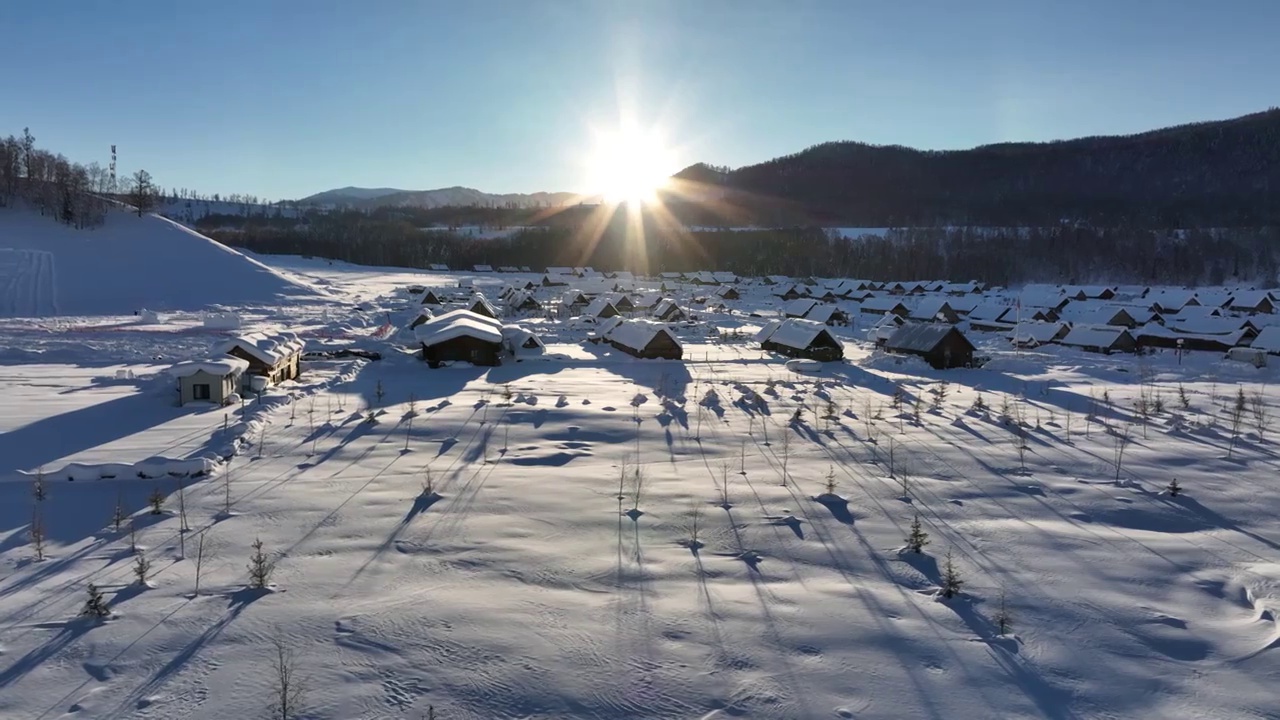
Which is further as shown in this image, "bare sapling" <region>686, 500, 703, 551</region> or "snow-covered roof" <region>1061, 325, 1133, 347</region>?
"snow-covered roof" <region>1061, 325, 1133, 347</region>

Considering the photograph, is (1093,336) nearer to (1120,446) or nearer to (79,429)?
(1120,446)

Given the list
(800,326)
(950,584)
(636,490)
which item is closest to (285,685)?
(950,584)

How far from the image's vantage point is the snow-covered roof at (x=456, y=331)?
1013 inches

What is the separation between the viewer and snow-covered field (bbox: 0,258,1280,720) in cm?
588

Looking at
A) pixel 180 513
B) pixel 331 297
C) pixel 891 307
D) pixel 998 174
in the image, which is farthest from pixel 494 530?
pixel 998 174

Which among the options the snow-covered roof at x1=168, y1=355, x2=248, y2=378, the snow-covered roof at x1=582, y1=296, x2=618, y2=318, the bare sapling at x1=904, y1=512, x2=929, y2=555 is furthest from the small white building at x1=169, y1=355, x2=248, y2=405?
the snow-covered roof at x1=582, y1=296, x2=618, y2=318

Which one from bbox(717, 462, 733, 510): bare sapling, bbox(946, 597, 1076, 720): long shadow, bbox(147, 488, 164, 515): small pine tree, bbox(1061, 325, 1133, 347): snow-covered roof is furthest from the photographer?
bbox(1061, 325, 1133, 347): snow-covered roof

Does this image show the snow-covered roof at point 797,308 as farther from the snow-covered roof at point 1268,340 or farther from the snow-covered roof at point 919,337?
the snow-covered roof at point 1268,340

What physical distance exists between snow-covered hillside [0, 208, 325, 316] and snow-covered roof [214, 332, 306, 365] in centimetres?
2608

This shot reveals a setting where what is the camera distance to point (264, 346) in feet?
68.5

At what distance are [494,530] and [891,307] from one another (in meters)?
53.9

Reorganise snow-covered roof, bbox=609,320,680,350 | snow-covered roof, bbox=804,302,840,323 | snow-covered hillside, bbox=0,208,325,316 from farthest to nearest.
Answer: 1. snow-covered roof, bbox=804,302,840,323
2. snow-covered hillside, bbox=0,208,325,316
3. snow-covered roof, bbox=609,320,680,350

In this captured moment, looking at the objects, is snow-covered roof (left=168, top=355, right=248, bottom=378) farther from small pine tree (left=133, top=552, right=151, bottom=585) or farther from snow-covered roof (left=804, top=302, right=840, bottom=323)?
snow-covered roof (left=804, top=302, right=840, bottom=323)

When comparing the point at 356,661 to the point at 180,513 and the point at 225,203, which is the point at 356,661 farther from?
the point at 225,203
